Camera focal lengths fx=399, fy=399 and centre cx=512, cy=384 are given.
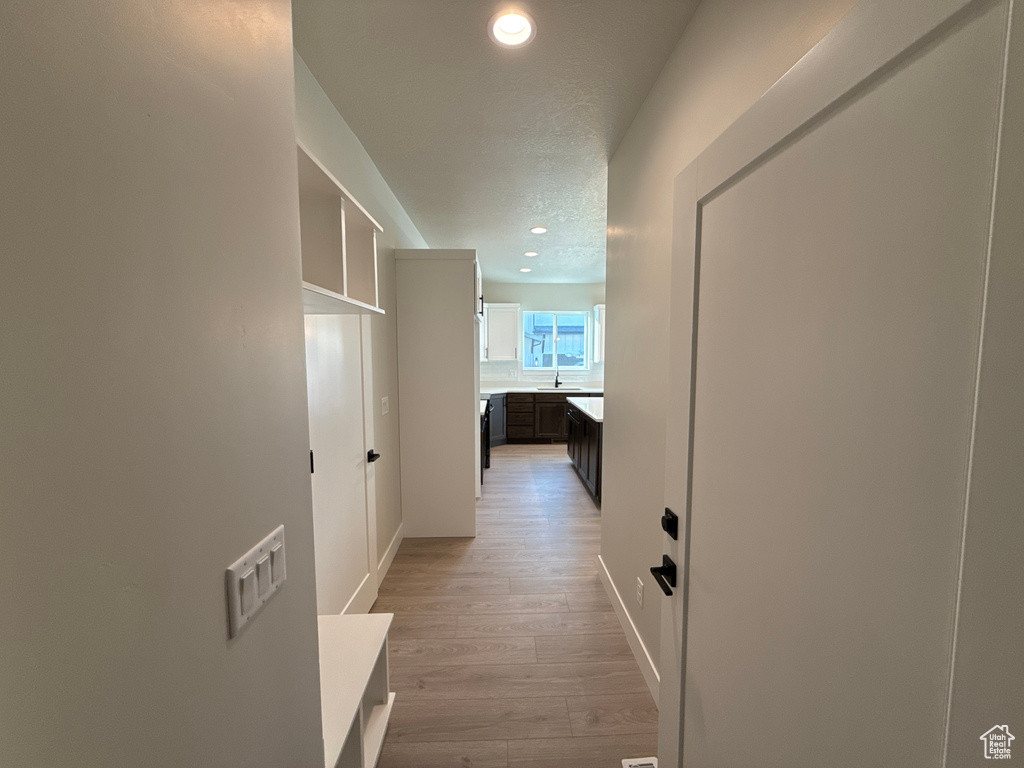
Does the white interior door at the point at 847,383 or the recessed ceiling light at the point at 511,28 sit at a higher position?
the recessed ceiling light at the point at 511,28

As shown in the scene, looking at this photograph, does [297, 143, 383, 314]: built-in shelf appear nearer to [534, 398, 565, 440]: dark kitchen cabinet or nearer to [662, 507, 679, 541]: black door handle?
[662, 507, 679, 541]: black door handle

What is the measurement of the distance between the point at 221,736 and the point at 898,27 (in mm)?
1279

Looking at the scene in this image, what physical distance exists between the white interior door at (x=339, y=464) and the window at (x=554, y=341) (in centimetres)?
474

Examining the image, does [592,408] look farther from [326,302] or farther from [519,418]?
[326,302]

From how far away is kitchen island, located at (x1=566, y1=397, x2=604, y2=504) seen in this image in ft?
12.3

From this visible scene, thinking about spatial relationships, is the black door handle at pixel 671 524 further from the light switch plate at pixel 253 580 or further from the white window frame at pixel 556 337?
the white window frame at pixel 556 337

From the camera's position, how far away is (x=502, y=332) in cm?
672

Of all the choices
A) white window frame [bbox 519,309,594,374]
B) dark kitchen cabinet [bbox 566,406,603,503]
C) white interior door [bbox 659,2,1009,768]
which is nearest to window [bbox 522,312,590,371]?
white window frame [bbox 519,309,594,374]

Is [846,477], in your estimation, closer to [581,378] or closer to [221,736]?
[221,736]

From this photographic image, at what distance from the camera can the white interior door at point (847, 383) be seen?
1.39 ft

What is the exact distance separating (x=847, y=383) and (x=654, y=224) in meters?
1.25

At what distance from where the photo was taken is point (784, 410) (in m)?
0.68

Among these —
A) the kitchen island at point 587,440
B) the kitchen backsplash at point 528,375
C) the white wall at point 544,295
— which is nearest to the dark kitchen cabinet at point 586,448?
the kitchen island at point 587,440

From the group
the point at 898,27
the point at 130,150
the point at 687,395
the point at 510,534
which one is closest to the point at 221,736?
the point at 130,150
